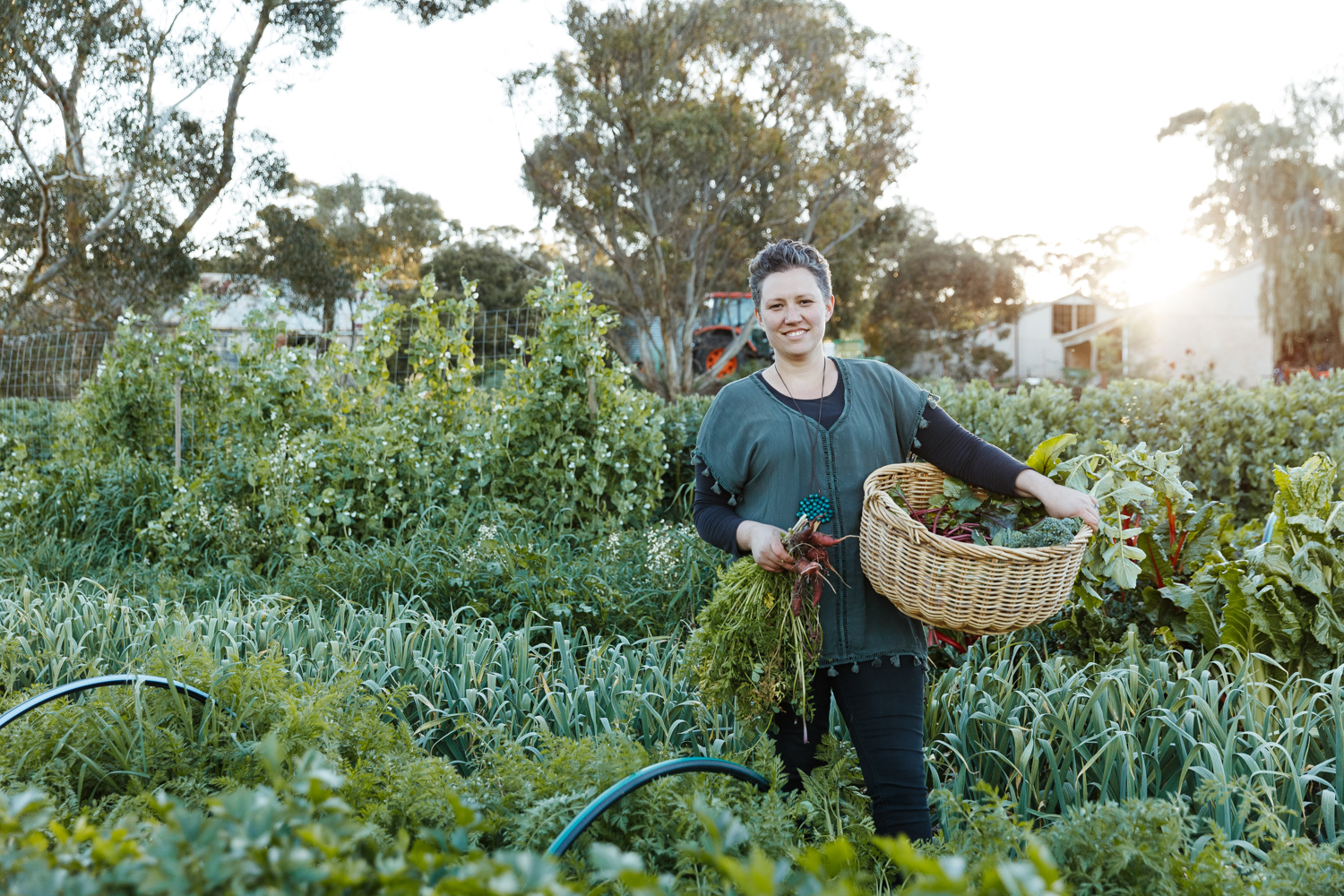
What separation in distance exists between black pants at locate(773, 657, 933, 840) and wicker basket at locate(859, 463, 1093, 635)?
22 centimetres

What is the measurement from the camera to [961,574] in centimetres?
162

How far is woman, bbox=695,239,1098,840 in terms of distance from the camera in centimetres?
184

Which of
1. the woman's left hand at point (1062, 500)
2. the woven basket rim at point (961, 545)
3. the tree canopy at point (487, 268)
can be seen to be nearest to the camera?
the woven basket rim at point (961, 545)

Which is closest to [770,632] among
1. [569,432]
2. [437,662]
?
[437,662]

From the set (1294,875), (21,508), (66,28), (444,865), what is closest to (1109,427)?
(1294,875)

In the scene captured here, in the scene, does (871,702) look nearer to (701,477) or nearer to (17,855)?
(701,477)

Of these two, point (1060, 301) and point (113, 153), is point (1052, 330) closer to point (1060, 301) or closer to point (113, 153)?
point (1060, 301)

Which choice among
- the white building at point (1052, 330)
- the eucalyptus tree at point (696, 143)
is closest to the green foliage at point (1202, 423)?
the eucalyptus tree at point (696, 143)

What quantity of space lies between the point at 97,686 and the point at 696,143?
13811mm

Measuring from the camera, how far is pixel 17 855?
2.50ft

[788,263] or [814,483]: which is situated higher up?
[788,263]

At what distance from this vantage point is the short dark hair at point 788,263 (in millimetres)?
1950

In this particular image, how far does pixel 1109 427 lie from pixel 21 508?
643cm

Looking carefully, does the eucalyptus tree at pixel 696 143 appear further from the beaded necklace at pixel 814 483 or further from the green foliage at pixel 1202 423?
the beaded necklace at pixel 814 483
